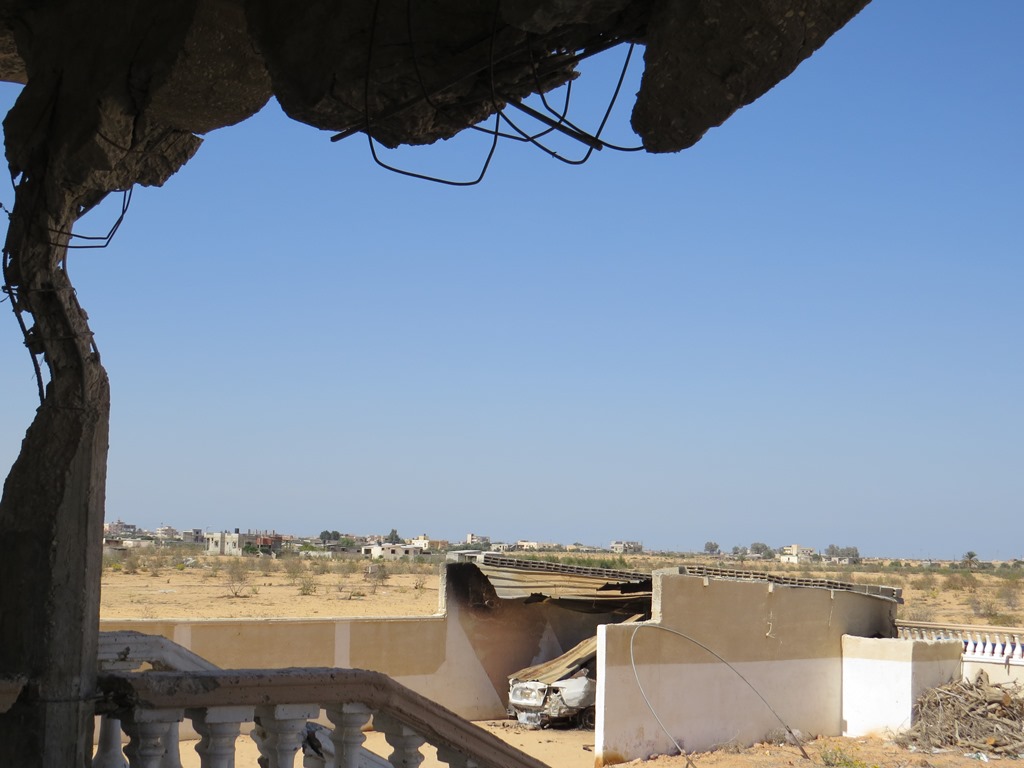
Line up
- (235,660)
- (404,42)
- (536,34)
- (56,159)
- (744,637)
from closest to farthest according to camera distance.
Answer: (536,34)
(404,42)
(56,159)
(235,660)
(744,637)

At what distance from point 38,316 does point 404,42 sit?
1.59 metres

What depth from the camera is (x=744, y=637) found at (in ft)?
56.7

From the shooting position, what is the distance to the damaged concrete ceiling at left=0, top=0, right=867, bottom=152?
8.52 feet

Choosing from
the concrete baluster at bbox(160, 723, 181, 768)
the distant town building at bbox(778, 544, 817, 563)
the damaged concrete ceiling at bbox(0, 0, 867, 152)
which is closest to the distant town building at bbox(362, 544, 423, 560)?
the distant town building at bbox(778, 544, 817, 563)

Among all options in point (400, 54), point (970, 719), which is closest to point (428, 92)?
point (400, 54)

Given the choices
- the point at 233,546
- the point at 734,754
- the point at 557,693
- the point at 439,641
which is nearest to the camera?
the point at 734,754

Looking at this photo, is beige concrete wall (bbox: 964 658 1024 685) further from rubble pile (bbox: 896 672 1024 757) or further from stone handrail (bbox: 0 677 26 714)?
stone handrail (bbox: 0 677 26 714)

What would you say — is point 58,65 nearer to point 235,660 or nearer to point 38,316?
point 38,316

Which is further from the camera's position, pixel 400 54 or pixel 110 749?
pixel 110 749

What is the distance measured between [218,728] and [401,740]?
2.10 feet

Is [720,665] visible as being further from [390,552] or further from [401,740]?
[390,552]

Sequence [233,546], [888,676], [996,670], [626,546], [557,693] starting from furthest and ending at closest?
1. [626,546]
2. [233,546]
3. [996,670]
4. [888,676]
5. [557,693]

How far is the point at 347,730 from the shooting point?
11.3 feet

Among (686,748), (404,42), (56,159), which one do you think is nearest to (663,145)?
(404,42)
